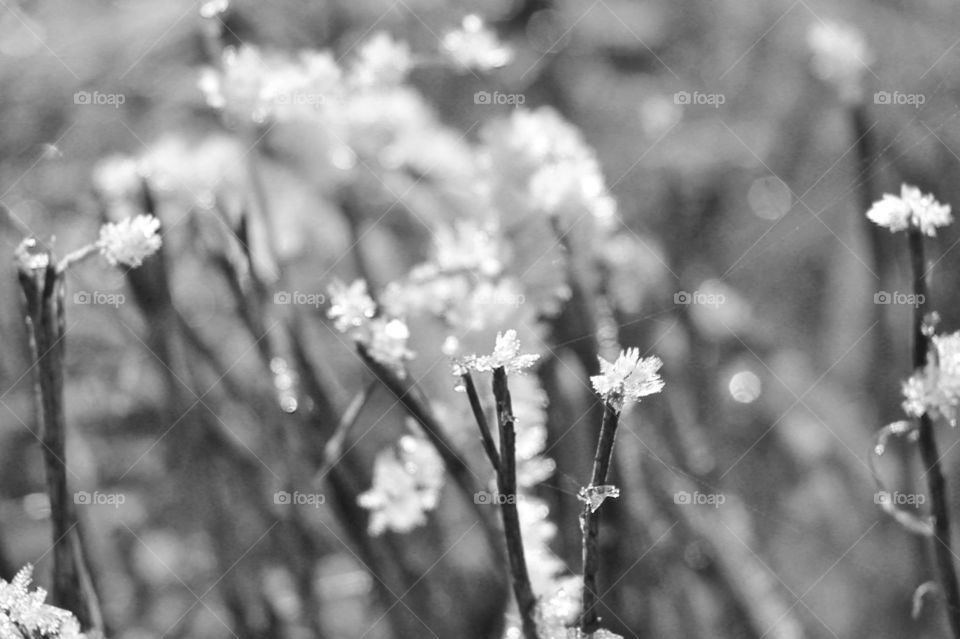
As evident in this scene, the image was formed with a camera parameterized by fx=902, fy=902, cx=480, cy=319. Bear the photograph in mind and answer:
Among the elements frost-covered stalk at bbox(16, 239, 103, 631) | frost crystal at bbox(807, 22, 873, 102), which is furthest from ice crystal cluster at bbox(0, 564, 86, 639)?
frost crystal at bbox(807, 22, 873, 102)

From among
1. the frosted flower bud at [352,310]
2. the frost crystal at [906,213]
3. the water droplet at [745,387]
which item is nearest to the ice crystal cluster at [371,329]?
the frosted flower bud at [352,310]

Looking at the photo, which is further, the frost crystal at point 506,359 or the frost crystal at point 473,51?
the frost crystal at point 473,51

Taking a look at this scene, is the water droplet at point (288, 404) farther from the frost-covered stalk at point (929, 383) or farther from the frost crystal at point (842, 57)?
the frost crystal at point (842, 57)

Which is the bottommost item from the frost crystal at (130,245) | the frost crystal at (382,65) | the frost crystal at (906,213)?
the frost crystal at (130,245)

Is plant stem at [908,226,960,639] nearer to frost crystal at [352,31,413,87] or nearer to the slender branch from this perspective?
the slender branch

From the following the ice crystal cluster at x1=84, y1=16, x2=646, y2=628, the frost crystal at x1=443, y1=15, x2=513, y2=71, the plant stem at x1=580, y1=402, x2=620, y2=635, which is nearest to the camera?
the plant stem at x1=580, y1=402, x2=620, y2=635

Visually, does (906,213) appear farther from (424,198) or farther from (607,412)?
(424,198)
